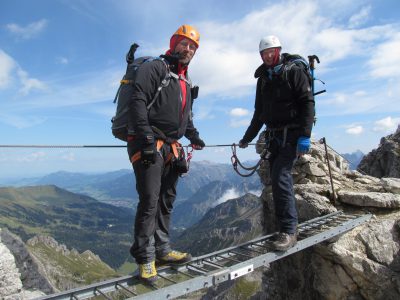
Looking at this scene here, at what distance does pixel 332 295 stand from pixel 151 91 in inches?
407

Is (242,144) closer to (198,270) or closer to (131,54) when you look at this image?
(198,270)

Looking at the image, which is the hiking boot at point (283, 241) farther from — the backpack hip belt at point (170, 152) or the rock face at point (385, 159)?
the rock face at point (385, 159)

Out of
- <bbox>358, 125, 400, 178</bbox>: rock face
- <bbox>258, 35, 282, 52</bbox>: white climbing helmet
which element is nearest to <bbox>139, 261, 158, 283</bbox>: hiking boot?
<bbox>258, 35, 282, 52</bbox>: white climbing helmet

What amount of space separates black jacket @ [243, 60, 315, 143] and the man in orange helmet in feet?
9.25

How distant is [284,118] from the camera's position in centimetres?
1117

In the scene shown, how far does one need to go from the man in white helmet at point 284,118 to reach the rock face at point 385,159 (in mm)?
36098

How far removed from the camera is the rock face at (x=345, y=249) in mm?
12562

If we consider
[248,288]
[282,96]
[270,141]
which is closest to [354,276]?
[270,141]

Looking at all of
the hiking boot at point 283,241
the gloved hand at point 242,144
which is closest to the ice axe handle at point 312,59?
the gloved hand at point 242,144

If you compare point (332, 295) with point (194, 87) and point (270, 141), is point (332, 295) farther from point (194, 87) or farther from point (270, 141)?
point (194, 87)

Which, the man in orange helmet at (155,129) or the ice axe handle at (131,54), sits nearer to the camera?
the man in orange helmet at (155,129)

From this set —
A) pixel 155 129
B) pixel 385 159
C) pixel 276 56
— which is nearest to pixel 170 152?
pixel 155 129

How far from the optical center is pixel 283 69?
1053 cm

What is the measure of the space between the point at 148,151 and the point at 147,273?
9.41 ft
